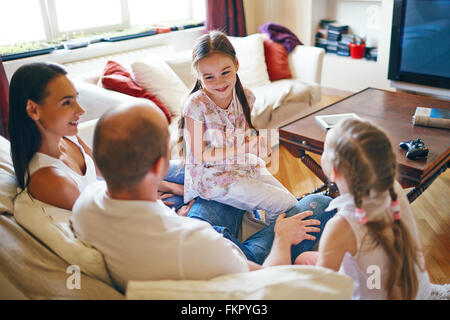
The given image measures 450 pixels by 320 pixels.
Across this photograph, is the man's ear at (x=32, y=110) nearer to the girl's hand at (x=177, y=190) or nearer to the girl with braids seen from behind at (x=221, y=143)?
the girl with braids seen from behind at (x=221, y=143)

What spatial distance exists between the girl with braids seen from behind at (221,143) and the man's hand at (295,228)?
22 centimetres

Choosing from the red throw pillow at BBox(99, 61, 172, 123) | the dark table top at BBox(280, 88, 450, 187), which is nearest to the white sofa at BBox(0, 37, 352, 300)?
the dark table top at BBox(280, 88, 450, 187)

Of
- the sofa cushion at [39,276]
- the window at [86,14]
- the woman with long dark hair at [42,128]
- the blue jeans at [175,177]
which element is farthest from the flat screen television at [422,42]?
the sofa cushion at [39,276]

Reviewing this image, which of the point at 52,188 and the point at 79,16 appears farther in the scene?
the point at 79,16

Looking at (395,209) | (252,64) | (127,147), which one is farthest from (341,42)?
(127,147)

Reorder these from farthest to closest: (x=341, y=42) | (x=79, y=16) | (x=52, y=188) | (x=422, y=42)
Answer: (x=341, y=42), (x=79, y=16), (x=422, y=42), (x=52, y=188)

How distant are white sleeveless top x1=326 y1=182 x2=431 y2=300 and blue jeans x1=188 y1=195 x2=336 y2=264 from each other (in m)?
0.34

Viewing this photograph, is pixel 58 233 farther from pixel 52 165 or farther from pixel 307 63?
pixel 307 63

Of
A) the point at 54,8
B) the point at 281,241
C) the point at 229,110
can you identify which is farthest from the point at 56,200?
the point at 54,8

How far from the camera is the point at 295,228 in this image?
1.40 m

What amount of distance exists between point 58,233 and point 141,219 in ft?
0.88
